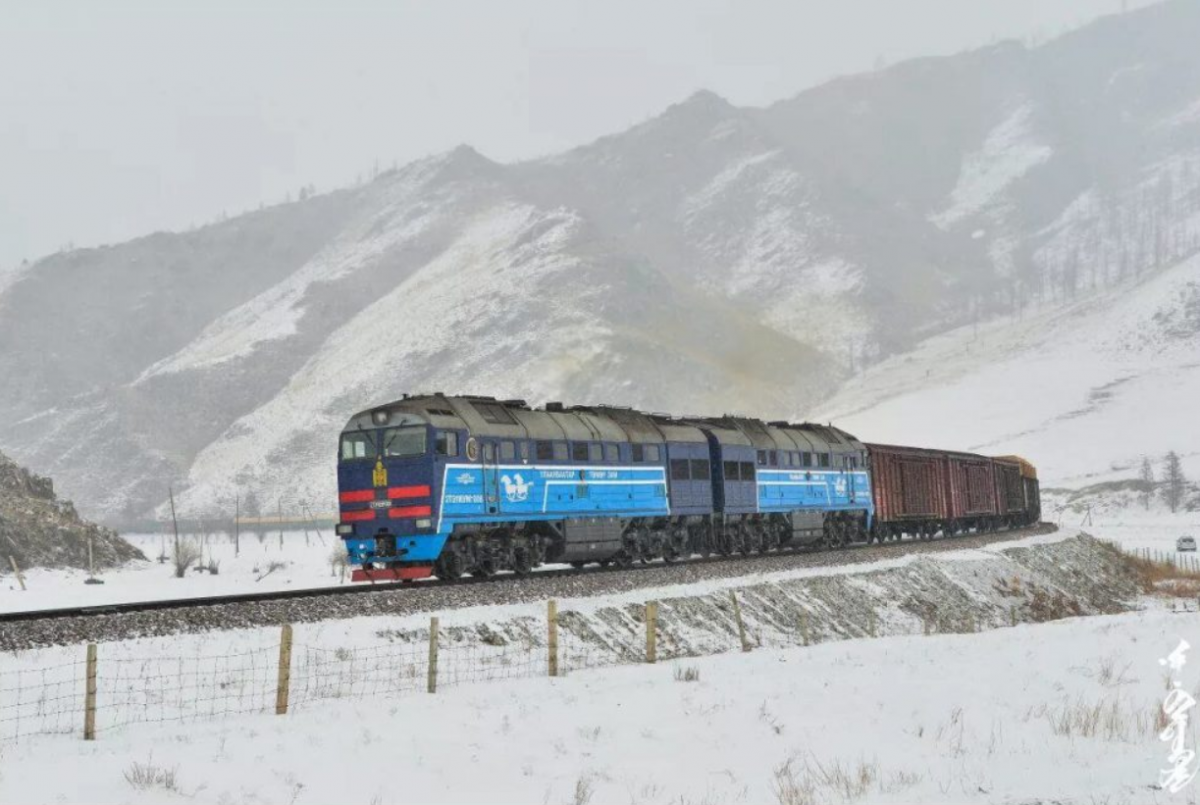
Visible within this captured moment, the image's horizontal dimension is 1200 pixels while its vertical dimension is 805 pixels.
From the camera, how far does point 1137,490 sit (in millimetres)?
129125

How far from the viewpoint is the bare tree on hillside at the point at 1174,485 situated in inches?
4842

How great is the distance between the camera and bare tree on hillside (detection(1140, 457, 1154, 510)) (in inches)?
4963

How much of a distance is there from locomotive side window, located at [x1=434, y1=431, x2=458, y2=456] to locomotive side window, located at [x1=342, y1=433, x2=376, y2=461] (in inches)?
74.5

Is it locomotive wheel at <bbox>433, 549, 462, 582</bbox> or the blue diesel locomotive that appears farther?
locomotive wheel at <bbox>433, 549, 462, 582</bbox>

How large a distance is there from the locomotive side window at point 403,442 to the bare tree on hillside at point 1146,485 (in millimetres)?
116029

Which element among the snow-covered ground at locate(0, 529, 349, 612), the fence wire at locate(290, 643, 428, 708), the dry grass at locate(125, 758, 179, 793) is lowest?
the dry grass at locate(125, 758, 179, 793)

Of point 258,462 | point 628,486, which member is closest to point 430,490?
point 628,486

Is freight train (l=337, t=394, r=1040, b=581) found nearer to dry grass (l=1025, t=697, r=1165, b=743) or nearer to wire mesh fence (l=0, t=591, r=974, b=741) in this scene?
wire mesh fence (l=0, t=591, r=974, b=741)

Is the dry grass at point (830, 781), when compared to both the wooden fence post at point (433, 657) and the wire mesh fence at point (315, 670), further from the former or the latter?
the wire mesh fence at point (315, 670)

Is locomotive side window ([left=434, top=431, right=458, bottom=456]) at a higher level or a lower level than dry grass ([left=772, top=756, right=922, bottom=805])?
higher

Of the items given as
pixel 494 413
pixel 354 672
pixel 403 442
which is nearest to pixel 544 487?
pixel 494 413

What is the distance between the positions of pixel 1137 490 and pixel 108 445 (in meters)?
150

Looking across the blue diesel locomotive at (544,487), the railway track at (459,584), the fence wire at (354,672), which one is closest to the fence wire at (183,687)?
the fence wire at (354,672)

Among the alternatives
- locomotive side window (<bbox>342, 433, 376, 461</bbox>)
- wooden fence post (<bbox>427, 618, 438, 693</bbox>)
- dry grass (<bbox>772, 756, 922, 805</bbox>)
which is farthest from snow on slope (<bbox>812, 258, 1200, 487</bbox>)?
dry grass (<bbox>772, 756, 922, 805</bbox>)
